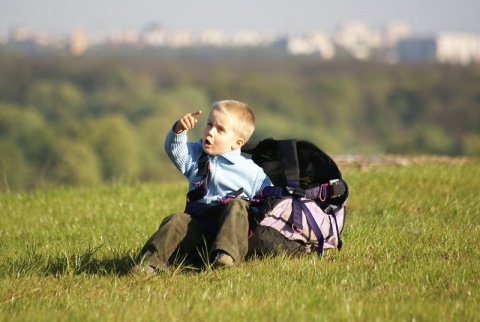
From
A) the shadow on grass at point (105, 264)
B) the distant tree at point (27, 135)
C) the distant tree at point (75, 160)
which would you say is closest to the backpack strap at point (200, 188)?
the shadow on grass at point (105, 264)

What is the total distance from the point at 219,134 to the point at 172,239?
83 cm

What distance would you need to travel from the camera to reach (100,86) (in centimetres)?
14400

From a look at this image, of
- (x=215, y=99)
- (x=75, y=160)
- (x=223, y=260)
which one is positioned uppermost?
(x=223, y=260)

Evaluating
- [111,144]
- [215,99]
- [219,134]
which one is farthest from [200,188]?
[215,99]

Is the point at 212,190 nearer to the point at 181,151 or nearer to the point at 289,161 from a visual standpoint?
the point at 181,151

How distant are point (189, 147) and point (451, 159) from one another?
9.97m

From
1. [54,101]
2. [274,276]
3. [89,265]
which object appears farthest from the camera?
[54,101]

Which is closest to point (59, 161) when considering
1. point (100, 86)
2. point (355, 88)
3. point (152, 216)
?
point (100, 86)

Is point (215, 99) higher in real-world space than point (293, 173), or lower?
lower

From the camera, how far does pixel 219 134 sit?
19.6 feet

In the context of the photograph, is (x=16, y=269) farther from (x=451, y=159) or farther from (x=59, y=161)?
(x=59, y=161)

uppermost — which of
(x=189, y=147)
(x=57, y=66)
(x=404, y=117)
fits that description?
(x=189, y=147)

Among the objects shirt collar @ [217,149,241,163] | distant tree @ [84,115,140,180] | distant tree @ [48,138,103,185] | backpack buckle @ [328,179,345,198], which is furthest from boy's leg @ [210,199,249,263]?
distant tree @ [84,115,140,180]

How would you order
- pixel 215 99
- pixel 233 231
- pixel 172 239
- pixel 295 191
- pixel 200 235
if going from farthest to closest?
pixel 215 99 → pixel 295 191 → pixel 200 235 → pixel 172 239 → pixel 233 231
